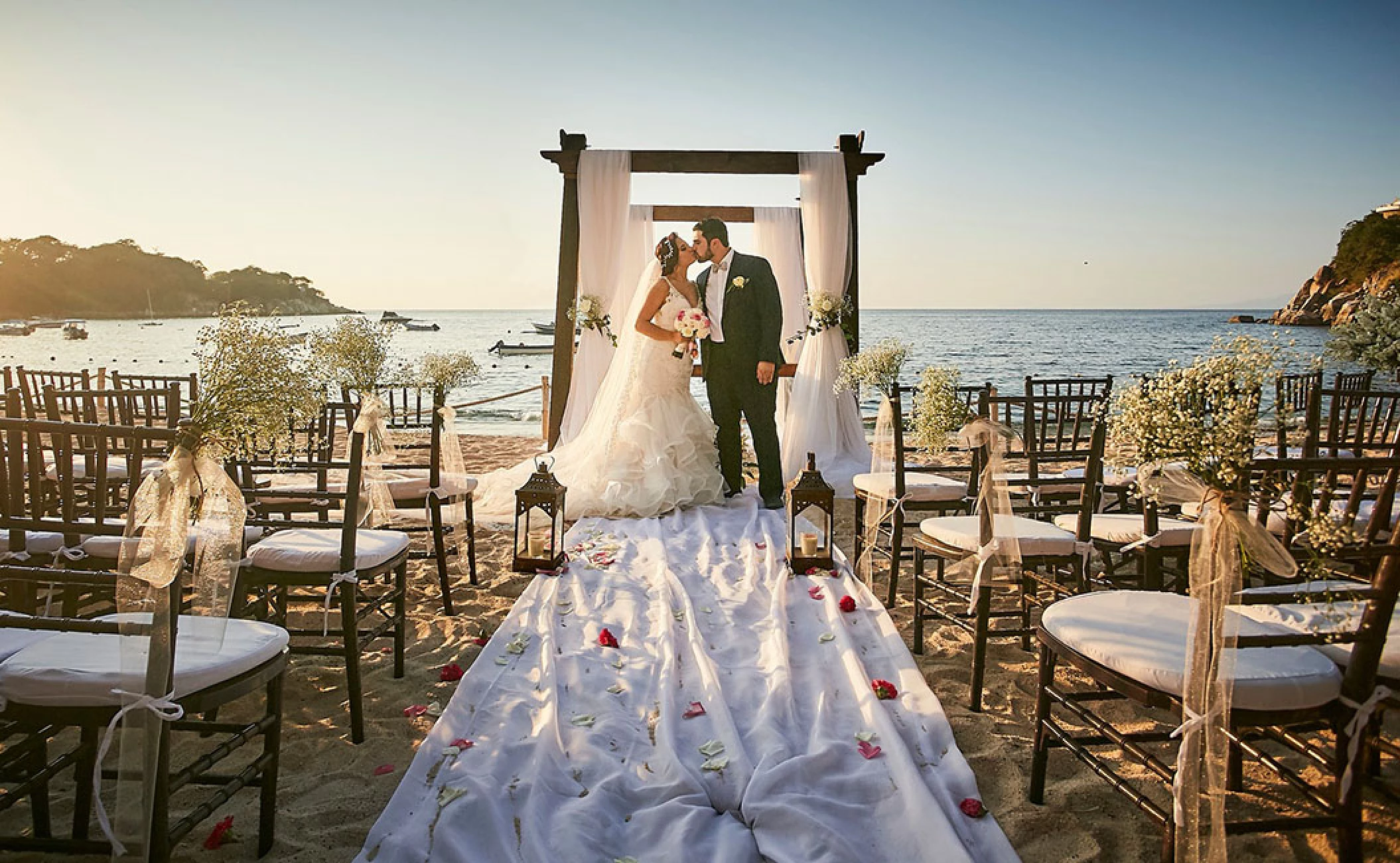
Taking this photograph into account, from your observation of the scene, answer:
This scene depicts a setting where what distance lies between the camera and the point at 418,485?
13.8 ft

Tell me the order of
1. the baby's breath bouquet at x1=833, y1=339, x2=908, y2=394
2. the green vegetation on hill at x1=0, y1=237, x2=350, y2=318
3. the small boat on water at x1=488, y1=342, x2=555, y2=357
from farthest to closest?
the green vegetation on hill at x1=0, y1=237, x2=350, y2=318
the small boat on water at x1=488, y1=342, x2=555, y2=357
the baby's breath bouquet at x1=833, y1=339, x2=908, y2=394

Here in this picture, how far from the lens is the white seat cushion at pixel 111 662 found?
1.64m

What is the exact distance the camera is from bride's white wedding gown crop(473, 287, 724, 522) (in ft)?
20.2

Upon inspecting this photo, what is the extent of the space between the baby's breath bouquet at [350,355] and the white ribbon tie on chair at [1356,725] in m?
4.04

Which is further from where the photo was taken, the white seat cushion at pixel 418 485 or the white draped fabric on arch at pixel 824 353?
the white draped fabric on arch at pixel 824 353

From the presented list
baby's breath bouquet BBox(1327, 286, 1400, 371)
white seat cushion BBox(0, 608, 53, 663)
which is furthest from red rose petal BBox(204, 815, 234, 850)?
baby's breath bouquet BBox(1327, 286, 1400, 371)

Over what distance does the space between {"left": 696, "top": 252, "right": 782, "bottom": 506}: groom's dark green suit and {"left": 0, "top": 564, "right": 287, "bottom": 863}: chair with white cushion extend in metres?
4.77

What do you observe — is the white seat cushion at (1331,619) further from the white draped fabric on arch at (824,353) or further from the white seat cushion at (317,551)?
the white draped fabric on arch at (824,353)

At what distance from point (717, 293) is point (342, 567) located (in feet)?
14.5

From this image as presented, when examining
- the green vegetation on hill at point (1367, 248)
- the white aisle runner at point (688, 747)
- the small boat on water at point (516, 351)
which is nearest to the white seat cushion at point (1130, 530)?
the white aisle runner at point (688, 747)

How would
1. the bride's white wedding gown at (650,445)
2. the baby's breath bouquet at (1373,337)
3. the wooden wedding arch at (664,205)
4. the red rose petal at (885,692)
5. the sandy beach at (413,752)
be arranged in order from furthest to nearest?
the wooden wedding arch at (664,205) → the bride's white wedding gown at (650,445) → the baby's breath bouquet at (1373,337) → the red rose petal at (885,692) → the sandy beach at (413,752)

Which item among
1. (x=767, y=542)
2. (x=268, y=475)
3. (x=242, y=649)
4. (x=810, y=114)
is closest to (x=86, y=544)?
(x=242, y=649)

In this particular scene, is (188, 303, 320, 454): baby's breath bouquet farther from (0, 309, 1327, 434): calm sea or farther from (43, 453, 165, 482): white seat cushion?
(43, 453, 165, 482): white seat cushion

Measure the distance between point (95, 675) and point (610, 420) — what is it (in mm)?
4942
